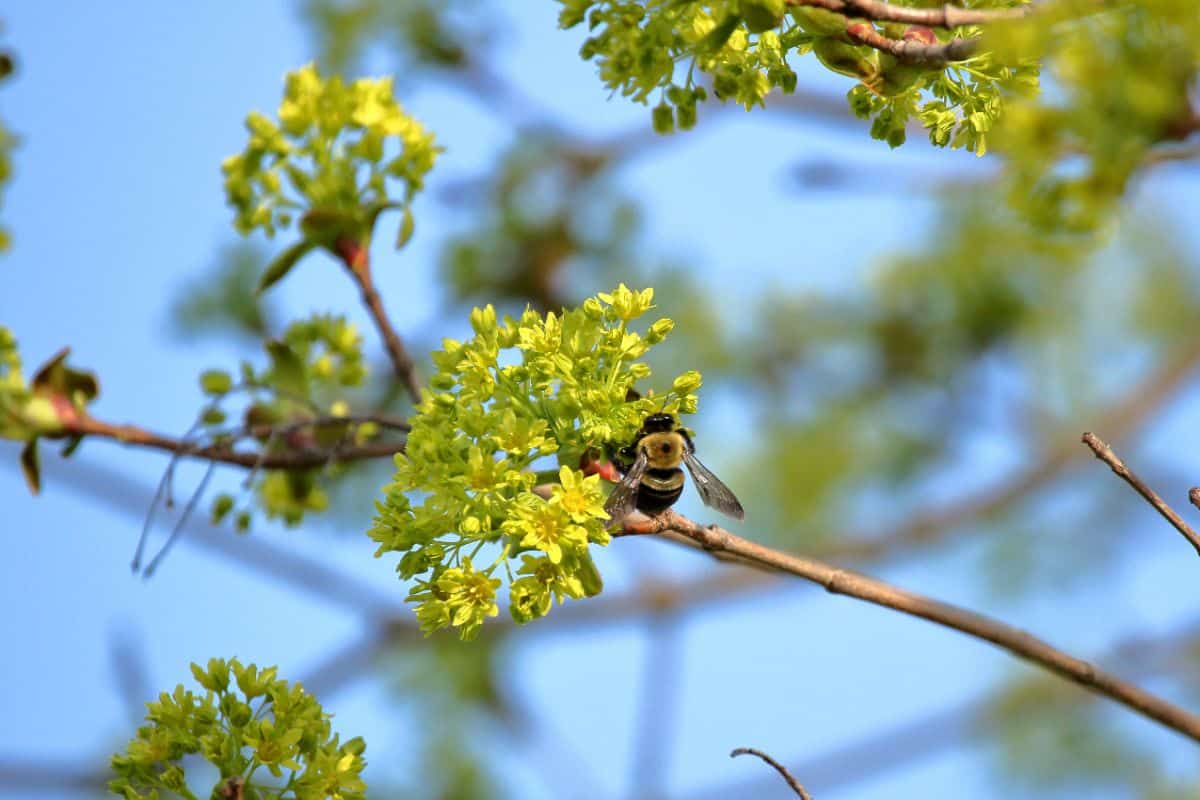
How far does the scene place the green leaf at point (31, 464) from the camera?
7.22ft

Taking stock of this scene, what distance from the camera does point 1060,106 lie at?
42.6 inches

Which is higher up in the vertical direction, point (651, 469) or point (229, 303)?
point (229, 303)

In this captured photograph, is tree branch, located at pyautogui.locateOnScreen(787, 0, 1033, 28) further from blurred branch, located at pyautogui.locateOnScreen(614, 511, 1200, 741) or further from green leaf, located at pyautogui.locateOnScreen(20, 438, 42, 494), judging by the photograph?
green leaf, located at pyautogui.locateOnScreen(20, 438, 42, 494)

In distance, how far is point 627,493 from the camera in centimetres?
162

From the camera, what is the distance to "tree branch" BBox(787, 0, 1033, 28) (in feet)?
4.02

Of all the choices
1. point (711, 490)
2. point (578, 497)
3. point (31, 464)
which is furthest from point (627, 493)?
point (31, 464)

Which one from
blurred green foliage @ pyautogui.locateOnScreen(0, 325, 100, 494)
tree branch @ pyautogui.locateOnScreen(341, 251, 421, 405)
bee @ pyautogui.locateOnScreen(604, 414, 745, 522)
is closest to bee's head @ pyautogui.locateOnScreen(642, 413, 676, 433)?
bee @ pyautogui.locateOnScreen(604, 414, 745, 522)

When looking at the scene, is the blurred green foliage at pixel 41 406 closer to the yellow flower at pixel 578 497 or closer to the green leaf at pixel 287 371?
the green leaf at pixel 287 371

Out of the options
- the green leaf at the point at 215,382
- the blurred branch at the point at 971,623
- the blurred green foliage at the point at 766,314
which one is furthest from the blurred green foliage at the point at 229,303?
the blurred branch at the point at 971,623

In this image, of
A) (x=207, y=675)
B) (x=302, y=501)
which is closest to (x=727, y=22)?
(x=207, y=675)

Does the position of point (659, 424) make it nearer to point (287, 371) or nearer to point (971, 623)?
point (971, 623)

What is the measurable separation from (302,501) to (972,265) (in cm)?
374

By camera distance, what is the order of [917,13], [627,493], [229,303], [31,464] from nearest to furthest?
[917,13], [627,493], [31,464], [229,303]

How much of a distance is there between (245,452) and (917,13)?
1.43 meters
